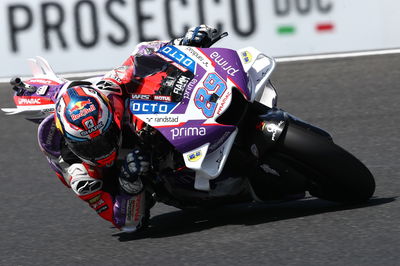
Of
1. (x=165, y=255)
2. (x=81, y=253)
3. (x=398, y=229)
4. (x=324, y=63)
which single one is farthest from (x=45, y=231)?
(x=324, y=63)

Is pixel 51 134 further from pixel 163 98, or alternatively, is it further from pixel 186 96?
pixel 186 96

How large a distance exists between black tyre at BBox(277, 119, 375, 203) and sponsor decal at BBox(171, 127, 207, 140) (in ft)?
1.35

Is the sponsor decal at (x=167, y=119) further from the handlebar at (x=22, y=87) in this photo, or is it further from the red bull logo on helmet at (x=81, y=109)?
the handlebar at (x=22, y=87)

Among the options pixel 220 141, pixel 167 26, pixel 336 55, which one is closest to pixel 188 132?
pixel 220 141

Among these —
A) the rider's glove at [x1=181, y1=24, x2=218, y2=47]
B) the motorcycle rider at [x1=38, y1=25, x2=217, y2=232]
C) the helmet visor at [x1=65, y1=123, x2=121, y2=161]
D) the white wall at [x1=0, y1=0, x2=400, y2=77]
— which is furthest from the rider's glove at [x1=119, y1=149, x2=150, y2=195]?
the white wall at [x1=0, y1=0, x2=400, y2=77]

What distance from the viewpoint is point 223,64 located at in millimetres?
4770

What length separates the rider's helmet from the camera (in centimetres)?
461

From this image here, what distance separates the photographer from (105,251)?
16.3 ft

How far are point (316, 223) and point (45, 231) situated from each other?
1684 mm

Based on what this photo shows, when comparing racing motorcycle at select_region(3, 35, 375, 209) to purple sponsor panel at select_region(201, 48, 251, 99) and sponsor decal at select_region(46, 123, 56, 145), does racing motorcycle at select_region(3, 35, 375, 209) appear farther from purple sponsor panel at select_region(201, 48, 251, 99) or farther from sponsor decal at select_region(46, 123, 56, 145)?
sponsor decal at select_region(46, 123, 56, 145)

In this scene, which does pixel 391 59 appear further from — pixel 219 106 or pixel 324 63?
pixel 219 106

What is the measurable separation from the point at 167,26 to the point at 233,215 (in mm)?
4707

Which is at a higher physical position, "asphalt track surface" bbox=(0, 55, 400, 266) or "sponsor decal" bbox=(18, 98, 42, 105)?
"sponsor decal" bbox=(18, 98, 42, 105)

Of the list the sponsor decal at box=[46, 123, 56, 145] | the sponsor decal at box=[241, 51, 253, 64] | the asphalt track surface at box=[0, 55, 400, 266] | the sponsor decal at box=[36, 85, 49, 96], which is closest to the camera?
the asphalt track surface at box=[0, 55, 400, 266]
